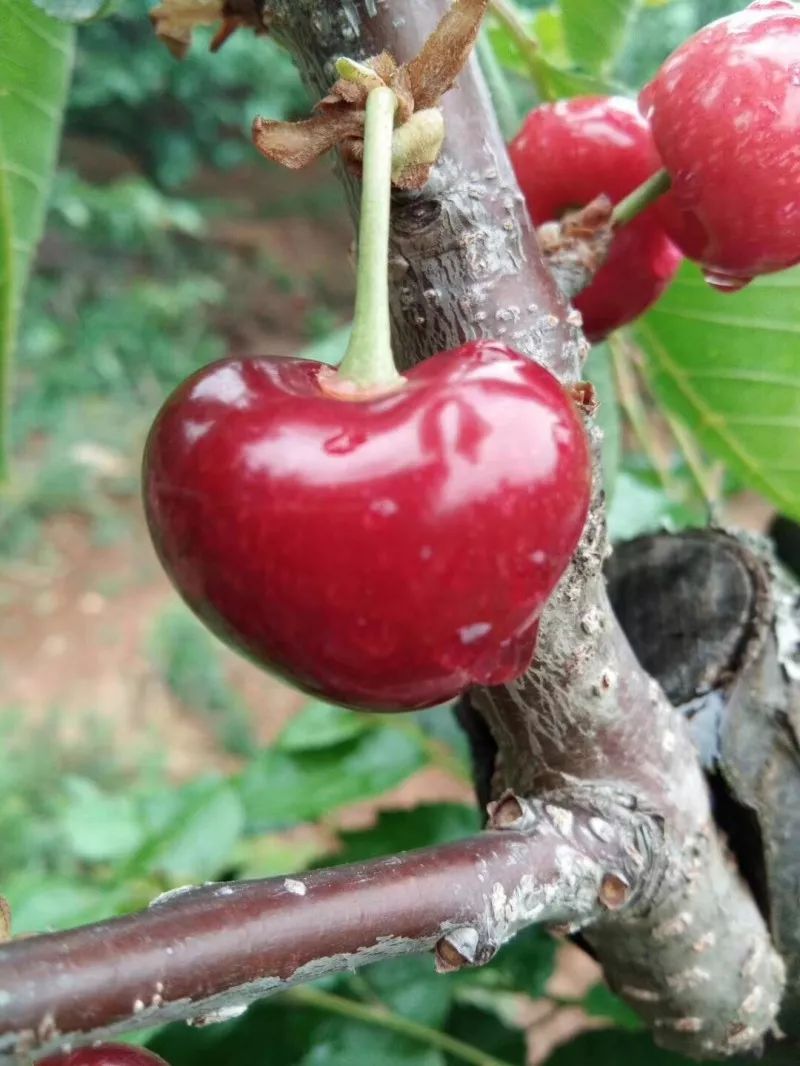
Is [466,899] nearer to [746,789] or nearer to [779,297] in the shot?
[746,789]

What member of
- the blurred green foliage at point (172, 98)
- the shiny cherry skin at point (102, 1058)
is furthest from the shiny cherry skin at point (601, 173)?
the blurred green foliage at point (172, 98)

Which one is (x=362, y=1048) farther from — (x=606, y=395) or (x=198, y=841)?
(x=606, y=395)

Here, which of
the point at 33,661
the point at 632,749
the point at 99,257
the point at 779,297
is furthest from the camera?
the point at 99,257

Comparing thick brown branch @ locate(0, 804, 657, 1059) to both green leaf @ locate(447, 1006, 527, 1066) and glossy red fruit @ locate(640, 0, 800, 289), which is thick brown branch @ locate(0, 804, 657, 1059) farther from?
green leaf @ locate(447, 1006, 527, 1066)

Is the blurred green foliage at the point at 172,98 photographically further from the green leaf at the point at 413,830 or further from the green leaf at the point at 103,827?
the green leaf at the point at 413,830

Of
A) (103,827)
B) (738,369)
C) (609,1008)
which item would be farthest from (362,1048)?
(738,369)

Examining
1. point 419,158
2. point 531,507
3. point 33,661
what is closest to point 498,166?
point 419,158
